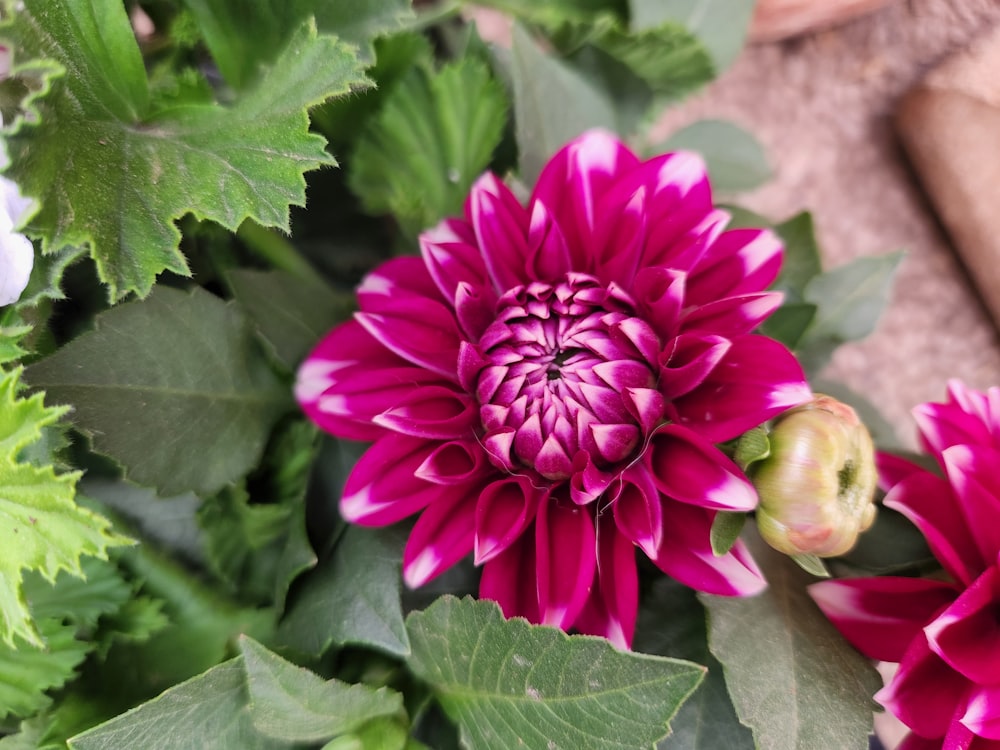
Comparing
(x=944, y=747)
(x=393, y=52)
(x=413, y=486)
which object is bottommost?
(x=944, y=747)

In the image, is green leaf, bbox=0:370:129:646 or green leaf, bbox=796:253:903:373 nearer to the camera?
green leaf, bbox=0:370:129:646

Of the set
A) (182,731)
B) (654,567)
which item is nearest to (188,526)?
(182,731)

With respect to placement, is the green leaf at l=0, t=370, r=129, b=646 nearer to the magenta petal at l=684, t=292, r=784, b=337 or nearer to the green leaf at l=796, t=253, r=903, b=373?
the magenta petal at l=684, t=292, r=784, b=337

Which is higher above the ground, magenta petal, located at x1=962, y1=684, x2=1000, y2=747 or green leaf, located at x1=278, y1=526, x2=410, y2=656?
green leaf, located at x1=278, y1=526, x2=410, y2=656

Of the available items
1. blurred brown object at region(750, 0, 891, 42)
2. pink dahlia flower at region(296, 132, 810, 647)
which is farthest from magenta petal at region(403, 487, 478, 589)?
blurred brown object at region(750, 0, 891, 42)

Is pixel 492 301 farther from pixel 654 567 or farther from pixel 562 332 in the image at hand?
pixel 654 567
